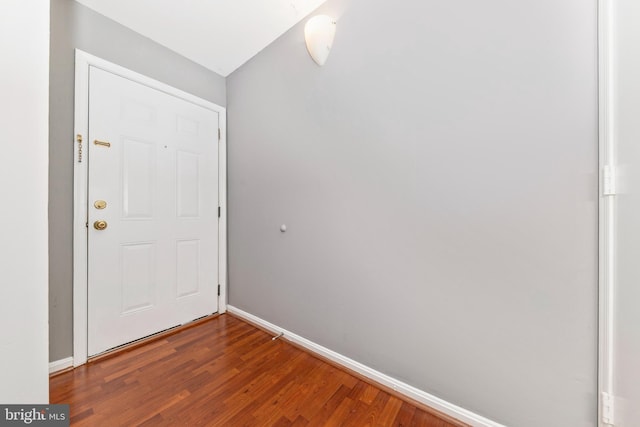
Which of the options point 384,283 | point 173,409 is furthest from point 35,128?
point 384,283

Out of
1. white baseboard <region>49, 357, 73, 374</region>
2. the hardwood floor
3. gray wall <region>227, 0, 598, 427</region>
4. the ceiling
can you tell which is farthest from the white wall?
gray wall <region>227, 0, 598, 427</region>

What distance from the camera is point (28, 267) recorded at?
1.04m

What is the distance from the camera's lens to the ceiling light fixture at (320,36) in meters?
1.59

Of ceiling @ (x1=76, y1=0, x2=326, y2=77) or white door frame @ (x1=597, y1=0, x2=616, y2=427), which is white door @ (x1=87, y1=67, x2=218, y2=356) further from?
white door frame @ (x1=597, y1=0, x2=616, y2=427)

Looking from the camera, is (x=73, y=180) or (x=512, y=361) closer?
(x=512, y=361)

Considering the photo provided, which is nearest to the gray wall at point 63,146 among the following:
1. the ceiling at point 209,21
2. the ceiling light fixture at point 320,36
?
the ceiling at point 209,21

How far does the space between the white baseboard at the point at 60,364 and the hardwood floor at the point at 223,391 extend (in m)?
0.06

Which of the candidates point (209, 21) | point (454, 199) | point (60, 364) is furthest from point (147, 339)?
point (209, 21)

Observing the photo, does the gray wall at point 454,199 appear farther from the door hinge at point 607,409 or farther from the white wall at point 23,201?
the white wall at point 23,201

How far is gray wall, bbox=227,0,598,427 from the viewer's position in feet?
3.11

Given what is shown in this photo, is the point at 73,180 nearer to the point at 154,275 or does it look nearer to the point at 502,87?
the point at 154,275

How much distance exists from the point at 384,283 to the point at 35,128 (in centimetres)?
190

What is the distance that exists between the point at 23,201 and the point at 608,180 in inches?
93.5

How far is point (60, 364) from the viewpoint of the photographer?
148cm
